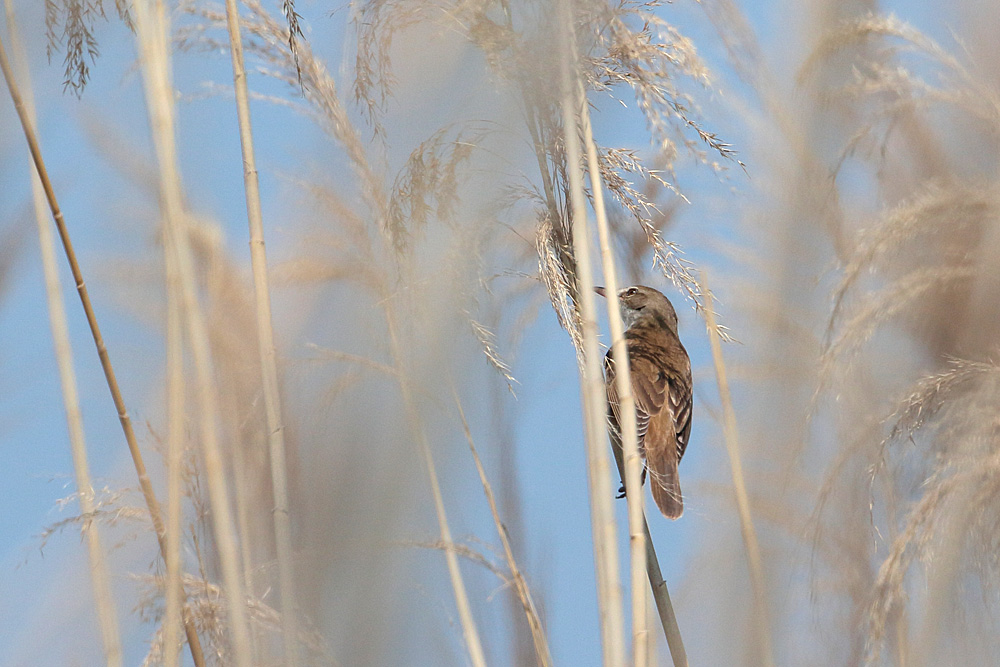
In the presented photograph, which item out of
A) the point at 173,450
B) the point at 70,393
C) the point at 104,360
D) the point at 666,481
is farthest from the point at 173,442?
the point at 666,481

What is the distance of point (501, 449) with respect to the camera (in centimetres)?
202

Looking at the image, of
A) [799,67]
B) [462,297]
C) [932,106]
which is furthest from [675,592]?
[462,297]

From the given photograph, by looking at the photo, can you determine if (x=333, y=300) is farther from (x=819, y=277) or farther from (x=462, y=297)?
(x=819, y=277)

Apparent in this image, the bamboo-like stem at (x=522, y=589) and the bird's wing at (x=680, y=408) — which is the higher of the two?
the bird's wing at (x=680, y=408)

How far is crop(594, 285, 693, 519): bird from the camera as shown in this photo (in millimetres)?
2645

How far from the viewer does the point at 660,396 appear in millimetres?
2908

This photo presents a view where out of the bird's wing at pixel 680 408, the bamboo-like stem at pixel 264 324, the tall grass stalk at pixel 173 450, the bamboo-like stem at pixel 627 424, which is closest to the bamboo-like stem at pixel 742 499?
the bamboo-like stem at pixel 627 424

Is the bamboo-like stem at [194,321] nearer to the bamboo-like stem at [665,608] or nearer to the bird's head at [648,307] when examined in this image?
the bamboo-like stem at [665,608]

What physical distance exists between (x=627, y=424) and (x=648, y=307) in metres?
2.26

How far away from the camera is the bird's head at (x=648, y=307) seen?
11.5 feet

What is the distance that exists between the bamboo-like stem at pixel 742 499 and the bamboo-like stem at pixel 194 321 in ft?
1.84

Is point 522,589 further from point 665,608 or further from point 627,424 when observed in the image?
point 627,424

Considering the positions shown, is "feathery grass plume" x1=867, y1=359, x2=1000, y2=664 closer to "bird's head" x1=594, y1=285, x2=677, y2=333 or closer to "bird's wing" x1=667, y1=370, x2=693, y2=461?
"bird's wing" x1=667, y1=370, x2=693, y2=461

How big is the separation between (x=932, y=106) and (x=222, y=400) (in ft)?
5.40
